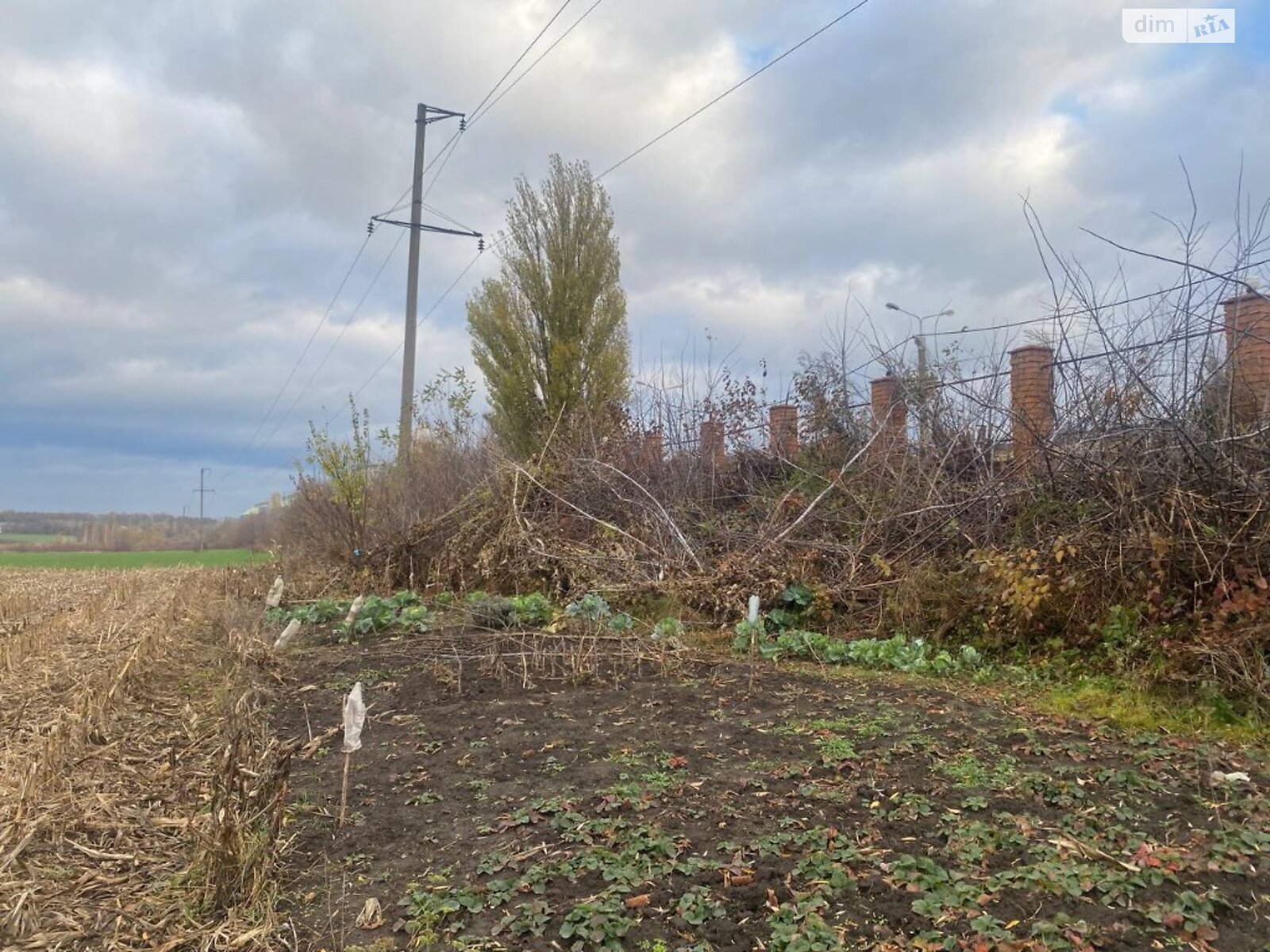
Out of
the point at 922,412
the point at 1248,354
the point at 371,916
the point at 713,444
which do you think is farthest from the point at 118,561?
the point at 1248,354

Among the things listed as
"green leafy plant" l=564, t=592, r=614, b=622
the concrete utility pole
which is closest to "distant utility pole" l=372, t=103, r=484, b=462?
the concrete utility pole

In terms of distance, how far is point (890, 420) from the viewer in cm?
859

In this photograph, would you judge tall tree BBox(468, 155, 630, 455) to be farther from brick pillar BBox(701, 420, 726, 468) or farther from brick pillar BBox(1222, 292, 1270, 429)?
brick pillar BBox(1222, 292, 1270, 429)

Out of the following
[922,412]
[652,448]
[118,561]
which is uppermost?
[922,412]

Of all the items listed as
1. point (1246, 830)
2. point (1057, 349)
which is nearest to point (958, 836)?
point (1246, 830)

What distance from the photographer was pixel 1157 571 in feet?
17.3

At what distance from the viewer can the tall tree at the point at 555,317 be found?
1523 cm

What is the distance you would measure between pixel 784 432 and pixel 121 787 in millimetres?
7535

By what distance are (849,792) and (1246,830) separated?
50.5 inches

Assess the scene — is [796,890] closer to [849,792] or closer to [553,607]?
[849,792]

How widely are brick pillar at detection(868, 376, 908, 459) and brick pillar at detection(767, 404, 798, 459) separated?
1.10 m

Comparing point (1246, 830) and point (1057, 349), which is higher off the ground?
point (1057, 349)

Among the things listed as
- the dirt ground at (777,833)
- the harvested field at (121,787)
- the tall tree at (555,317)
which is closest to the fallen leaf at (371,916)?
the dirt ground at (777,833)

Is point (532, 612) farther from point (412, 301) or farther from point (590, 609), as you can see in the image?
point (412, 301)
